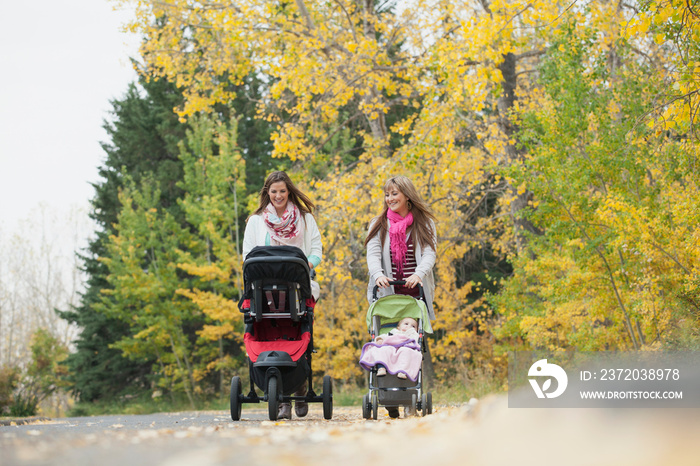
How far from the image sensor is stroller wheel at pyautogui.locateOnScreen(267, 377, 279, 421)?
5.11 meters

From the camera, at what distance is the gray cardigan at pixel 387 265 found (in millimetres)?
5562

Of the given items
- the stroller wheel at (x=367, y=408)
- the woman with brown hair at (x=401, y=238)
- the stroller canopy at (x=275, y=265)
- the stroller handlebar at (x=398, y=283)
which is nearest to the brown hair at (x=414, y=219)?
the woman with brown hair at (x=401, y=238)

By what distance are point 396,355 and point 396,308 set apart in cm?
52

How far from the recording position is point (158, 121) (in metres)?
27.8

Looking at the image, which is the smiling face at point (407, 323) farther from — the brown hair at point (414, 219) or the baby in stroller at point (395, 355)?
the brown hair at point (414, 219)

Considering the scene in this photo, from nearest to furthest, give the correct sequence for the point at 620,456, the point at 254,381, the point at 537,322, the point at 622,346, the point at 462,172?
the point at 620,456
the point at 254,381
the point at 622,346
the point at 537,322
the point at 462,172

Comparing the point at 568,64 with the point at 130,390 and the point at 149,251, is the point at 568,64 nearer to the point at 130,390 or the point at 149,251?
the point at 149,251

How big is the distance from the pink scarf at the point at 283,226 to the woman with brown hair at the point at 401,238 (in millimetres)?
720

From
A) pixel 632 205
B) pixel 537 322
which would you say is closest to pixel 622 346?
pixel 537 322

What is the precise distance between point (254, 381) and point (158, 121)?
24.4 metres

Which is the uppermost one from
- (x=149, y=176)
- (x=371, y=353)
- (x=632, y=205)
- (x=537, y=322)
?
(x=149, y=176)

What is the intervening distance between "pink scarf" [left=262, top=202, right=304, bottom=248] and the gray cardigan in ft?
2.41

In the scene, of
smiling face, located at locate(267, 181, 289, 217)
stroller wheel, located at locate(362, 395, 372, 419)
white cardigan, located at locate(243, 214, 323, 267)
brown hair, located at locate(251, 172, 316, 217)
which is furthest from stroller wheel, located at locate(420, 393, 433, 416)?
smiling face, located at locate(267, 181, 289, 217)

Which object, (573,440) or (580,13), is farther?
(580,13)
